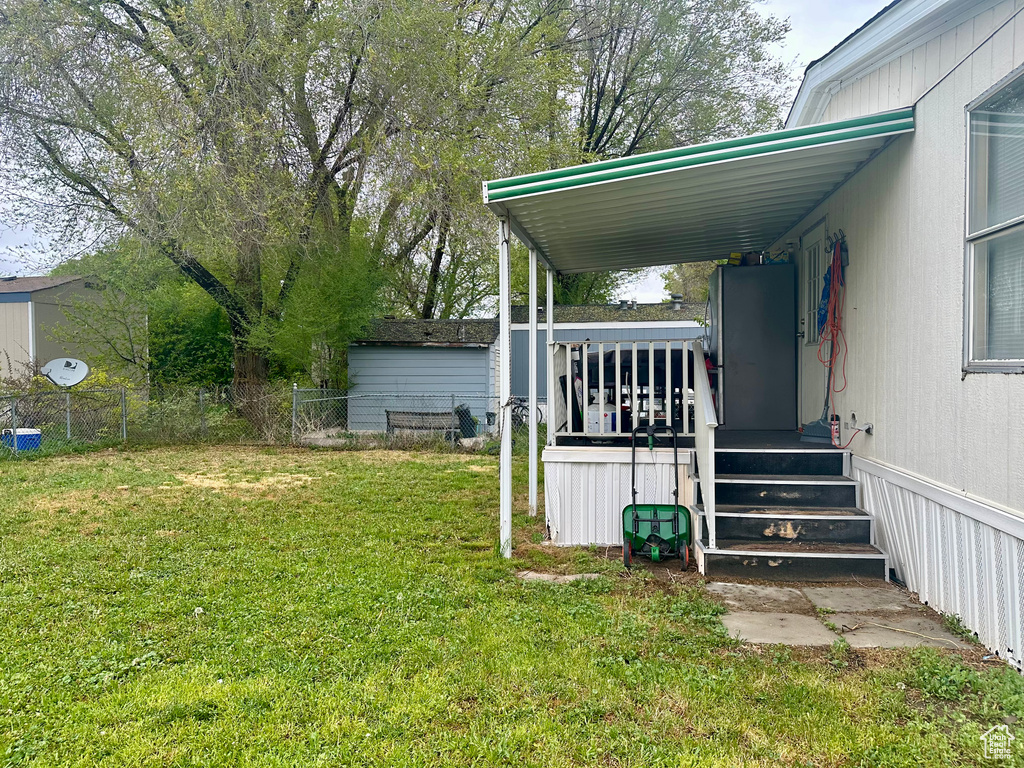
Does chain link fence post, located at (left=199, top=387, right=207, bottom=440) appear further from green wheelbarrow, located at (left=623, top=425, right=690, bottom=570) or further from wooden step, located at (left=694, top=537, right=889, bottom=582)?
wooden step, located at (left=694, top=537, right=889, bottom=582)

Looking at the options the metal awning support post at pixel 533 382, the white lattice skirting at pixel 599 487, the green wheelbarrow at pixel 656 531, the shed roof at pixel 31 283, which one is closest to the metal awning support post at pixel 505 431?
the white lattice skirting at pixel 599 487

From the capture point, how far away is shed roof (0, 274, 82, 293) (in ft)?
59.7

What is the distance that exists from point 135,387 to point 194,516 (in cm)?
780

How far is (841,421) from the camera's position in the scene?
5266 mm

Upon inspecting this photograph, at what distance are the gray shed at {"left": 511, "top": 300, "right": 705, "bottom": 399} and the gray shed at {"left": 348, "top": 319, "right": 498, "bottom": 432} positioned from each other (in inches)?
49.3

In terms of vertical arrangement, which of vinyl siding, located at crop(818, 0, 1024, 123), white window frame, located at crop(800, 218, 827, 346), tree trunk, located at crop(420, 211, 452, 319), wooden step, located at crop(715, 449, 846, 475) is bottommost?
wooden step, located at crop(715, 449, 846, 475)

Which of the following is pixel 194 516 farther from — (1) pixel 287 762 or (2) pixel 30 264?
(2) pixel 30 264

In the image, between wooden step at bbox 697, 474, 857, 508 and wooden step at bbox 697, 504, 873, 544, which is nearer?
wooden step at bbox 697, 504, 873, 544

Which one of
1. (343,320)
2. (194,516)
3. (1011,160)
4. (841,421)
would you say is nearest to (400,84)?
(343,320)

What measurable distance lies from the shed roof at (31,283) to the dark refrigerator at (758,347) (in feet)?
57.0

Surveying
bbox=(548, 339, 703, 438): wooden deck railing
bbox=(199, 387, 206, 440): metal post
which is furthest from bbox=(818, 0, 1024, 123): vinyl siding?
bbox=(199, 387, 206, 440): metal post

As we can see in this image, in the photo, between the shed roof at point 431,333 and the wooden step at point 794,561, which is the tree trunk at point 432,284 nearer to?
the shed roof at point 431,333

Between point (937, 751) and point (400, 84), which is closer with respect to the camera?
point (937, 751)

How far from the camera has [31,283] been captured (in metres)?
18.9
